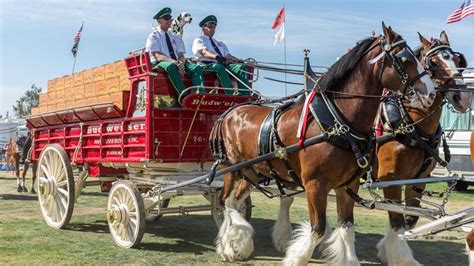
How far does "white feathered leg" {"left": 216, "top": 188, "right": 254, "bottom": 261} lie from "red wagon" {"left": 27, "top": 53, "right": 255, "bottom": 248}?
82 cm

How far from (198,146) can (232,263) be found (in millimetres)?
1764

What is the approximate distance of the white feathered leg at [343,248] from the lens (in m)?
5.32

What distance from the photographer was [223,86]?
7562 mm

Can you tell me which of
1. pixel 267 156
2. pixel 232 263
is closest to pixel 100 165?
pixel 232 263

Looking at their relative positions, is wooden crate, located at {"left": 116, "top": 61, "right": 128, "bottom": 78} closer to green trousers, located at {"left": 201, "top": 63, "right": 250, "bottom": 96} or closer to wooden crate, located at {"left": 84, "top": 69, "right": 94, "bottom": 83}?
wooden crate, located at {"left": 84, "top": 69, "right": 94, "bottom": 83}

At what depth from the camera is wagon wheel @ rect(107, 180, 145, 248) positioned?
693cm

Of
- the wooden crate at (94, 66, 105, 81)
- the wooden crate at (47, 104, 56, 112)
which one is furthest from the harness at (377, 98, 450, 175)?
the wooden crate at (47, 104, 56, 112)

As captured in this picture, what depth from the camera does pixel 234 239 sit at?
657 centimetres

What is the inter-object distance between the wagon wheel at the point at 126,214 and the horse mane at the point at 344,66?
2899 mm

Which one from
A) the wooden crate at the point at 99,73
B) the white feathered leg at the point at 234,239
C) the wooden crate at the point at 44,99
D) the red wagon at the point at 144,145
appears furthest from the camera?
the wooden crate at the point at 44,99

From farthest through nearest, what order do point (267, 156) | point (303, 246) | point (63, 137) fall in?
1. point (63, 137)
2. point (267, 156)
3. point (303, 246)

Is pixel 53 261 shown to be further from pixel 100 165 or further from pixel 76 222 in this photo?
pixel 76 222

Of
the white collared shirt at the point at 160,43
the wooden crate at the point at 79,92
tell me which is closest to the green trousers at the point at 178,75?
the white collared shirt at the point at 160,43

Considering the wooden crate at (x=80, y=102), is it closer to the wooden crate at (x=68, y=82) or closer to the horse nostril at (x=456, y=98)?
the wooden crate at (x=68, y=82)
